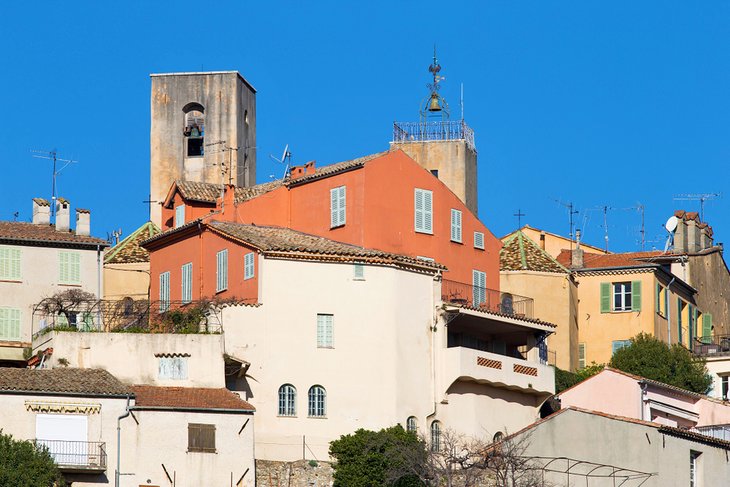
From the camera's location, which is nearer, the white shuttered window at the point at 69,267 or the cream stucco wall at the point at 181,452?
the cream stucco wall at the point at 181,452

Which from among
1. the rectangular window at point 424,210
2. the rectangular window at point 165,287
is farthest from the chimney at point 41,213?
the rectangular window at point 424,210

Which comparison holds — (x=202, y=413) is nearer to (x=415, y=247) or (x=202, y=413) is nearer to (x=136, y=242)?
(x=415, y=247)

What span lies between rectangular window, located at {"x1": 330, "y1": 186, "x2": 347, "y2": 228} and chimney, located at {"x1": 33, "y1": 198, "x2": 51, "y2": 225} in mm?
12840

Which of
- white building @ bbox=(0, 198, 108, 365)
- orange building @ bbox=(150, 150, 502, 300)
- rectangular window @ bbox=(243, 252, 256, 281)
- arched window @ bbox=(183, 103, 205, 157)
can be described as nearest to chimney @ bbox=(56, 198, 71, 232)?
white building @ bbox=(0, 198, 108, 365)

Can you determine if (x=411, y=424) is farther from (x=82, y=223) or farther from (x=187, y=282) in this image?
(x=82, y=223)

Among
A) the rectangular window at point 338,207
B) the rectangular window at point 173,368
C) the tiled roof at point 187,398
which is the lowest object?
the tiled roof at point 187,398

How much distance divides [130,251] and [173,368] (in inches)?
834

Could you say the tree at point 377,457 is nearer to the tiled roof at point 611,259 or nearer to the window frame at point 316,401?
the window frame at point 316,401

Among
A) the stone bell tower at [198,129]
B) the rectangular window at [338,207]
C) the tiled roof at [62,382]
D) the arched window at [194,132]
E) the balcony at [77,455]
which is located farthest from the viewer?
the arched window at [194,132]

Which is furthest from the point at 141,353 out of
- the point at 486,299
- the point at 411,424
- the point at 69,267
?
the point at 486,299

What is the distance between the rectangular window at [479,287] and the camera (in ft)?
256

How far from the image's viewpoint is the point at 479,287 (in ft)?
257

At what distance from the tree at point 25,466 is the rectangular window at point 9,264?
18.1 m

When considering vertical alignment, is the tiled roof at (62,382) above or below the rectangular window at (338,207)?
below
